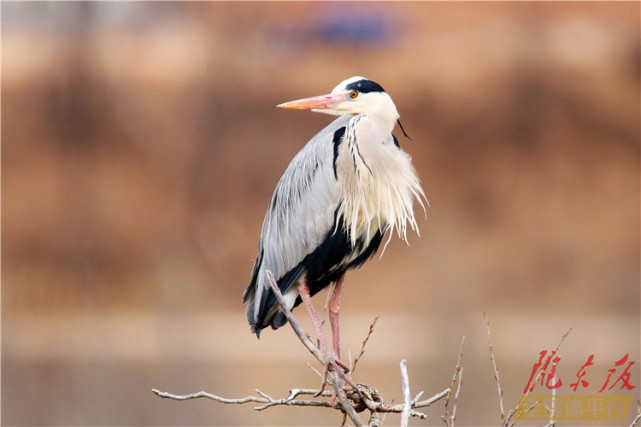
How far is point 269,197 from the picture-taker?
268 inches

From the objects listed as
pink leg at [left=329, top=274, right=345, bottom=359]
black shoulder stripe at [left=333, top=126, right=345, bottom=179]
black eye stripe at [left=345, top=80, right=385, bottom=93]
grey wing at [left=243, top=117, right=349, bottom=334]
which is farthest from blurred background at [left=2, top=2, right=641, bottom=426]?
black eye stripe at [left=345, top=80, right=385, bottom=93]

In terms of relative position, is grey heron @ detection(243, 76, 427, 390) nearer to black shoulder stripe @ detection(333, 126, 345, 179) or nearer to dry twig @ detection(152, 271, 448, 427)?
black shoulder stripe @ detection(333, 126, 345, 179)

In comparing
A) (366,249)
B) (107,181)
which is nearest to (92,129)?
(107,181)

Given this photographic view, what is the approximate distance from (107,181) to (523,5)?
3214 millimetres

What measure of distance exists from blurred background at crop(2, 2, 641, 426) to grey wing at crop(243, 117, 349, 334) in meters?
3.87

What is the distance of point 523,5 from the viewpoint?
6.85 m

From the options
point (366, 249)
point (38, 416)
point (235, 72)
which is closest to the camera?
point (366, 249)

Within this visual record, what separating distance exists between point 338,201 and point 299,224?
13 cm

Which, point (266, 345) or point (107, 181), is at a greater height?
point (107, 181)

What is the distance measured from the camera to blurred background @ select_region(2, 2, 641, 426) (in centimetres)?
652

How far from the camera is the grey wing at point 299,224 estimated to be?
247 cm

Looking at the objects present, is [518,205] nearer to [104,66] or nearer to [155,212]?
[155,212]

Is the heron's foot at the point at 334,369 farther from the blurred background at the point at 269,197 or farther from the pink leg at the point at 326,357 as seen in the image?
the blurred background at the point at 269,197

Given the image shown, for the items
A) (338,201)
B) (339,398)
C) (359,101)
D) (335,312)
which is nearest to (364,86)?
(359,101)
